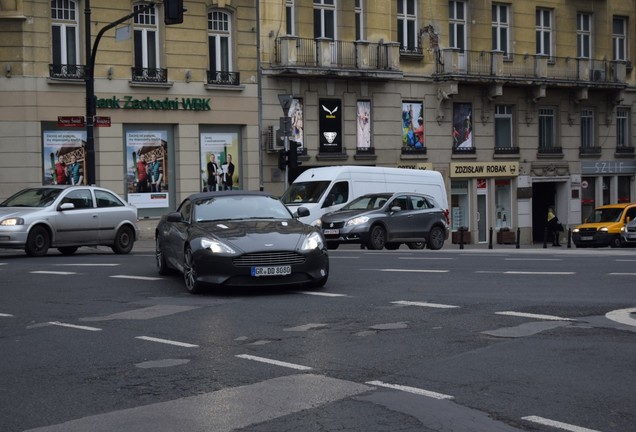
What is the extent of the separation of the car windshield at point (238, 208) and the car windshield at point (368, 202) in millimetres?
12909

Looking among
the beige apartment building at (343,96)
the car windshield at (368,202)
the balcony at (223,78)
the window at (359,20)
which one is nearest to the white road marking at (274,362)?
the beige apartment building at (343,96)

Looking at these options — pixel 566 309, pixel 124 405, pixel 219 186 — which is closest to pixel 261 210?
pixel 566 309

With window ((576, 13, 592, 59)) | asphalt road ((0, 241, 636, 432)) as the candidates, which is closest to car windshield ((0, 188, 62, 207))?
asphalt road ((0, 241, 636, 432))

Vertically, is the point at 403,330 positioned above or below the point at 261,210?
below

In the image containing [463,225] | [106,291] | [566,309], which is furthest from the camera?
[463,225]

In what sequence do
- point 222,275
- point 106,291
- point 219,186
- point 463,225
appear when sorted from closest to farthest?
point 222,275
point 106,291
point 219,186
point 463,225

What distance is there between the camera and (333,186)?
32000mm

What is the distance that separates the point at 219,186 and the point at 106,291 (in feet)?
72.9

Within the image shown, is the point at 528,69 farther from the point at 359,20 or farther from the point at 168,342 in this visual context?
the point at 168,342

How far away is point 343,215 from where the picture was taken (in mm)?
28906

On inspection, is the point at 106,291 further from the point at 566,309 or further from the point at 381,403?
the point at 381,403

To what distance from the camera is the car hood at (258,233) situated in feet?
48.5

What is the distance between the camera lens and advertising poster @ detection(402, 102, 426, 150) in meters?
42.8

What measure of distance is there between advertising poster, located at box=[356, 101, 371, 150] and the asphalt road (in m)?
24.5
